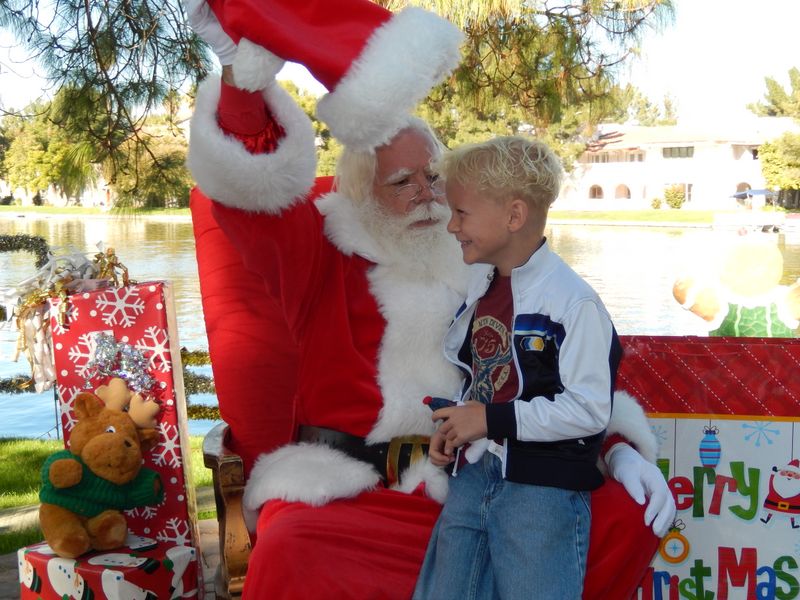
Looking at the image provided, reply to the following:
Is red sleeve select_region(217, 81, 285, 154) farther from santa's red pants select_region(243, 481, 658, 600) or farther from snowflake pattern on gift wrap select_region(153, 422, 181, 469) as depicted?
snowflake pattern on gift wrap select_region(153, 422, 181, 469)

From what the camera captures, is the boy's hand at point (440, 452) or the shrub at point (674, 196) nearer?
the boy's hand at point (440, 452)

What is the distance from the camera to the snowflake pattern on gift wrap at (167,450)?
97.8 inches

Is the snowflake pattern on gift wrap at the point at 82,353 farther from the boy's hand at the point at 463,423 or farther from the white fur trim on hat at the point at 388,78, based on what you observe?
the boy's hand at the point at 463,423

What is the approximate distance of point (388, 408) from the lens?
2.06 m

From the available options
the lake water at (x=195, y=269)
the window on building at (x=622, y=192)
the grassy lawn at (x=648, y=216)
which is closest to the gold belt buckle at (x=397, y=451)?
the lake water at (x=195, y=269)

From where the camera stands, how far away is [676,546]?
2383 millimetres

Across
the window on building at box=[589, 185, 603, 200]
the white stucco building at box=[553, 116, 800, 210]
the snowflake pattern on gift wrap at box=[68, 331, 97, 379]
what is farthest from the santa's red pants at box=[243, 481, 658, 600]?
the window on building at box=[589, 185, 603, 200]

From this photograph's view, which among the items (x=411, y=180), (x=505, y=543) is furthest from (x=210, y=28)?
(x=505, y=543)

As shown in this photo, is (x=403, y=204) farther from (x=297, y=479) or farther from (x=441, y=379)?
(x=297, y=479)

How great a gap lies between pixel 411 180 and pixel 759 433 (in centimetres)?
117

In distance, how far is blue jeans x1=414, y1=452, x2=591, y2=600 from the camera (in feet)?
5.31

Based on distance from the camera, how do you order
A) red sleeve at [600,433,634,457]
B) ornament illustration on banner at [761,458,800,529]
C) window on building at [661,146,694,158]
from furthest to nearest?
window on building at [661,146,694,158]
ornament illustration on banner at [761,458,800,529]
red sleeve at [600,433,634,457]

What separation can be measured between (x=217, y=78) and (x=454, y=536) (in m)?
1.12

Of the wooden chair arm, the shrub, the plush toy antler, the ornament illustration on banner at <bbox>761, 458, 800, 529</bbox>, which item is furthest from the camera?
the shrub
